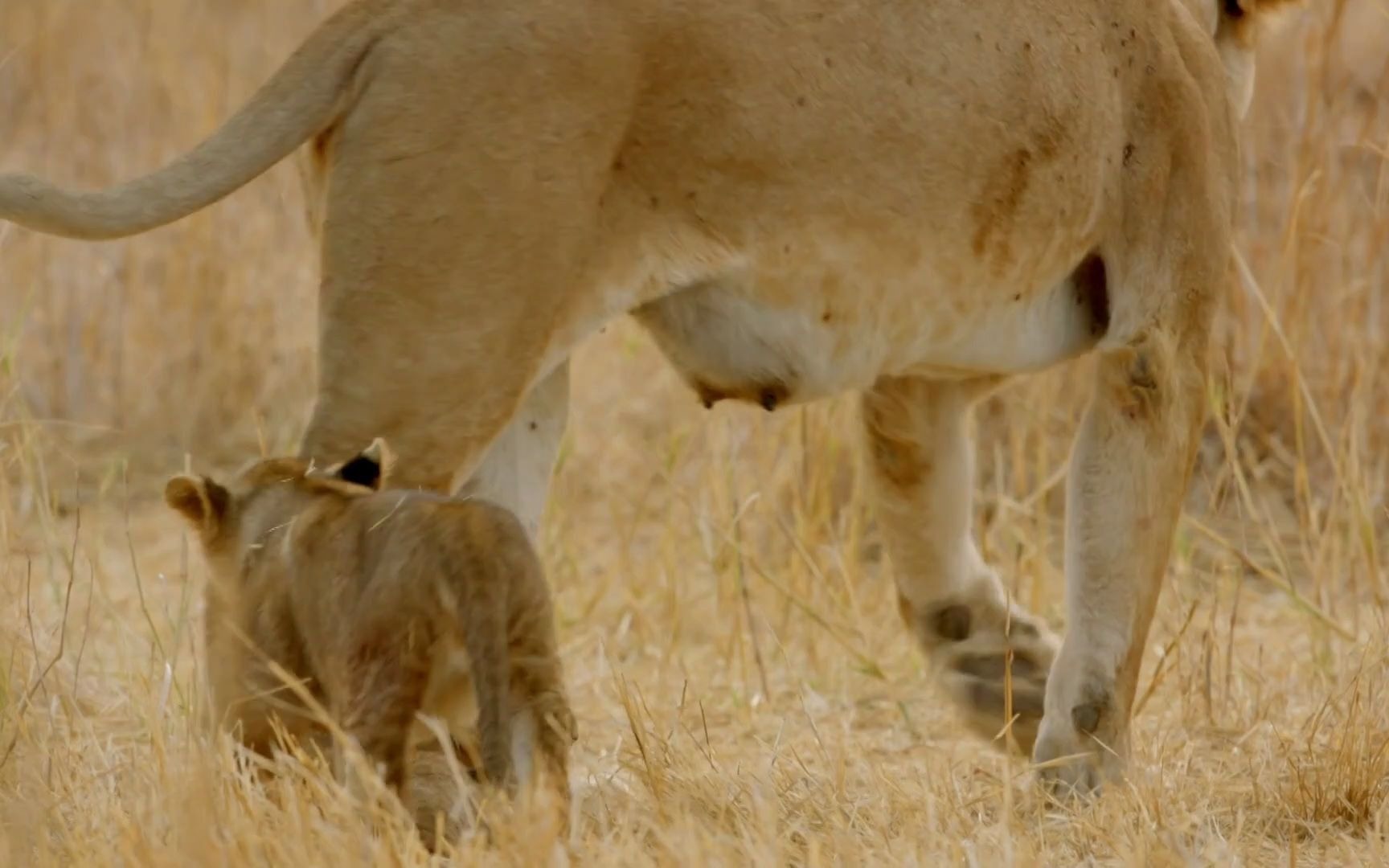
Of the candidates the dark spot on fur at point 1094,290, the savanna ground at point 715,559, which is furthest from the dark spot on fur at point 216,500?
the dark spot on fur at point 1094,290

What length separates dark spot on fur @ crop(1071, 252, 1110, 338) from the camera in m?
4.23

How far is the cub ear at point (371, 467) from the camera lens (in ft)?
10.7

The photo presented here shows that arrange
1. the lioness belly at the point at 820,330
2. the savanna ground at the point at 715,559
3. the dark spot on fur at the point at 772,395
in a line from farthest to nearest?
the dark spot on fur at the point at 772,395
the lioness belly at the point at 820,330
the savanna ground at the point at 715,559

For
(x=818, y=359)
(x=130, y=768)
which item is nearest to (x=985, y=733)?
(x=818, y=359)

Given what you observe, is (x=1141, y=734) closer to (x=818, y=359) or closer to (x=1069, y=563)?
(x=1069, y=563)

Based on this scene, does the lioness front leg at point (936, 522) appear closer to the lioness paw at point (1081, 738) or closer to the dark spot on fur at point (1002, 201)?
the lioness paw at point (1081, 738)

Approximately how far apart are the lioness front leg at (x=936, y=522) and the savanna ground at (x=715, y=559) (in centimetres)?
25

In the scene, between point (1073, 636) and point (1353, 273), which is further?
point (1353, 273)

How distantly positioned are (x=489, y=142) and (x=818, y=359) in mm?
735

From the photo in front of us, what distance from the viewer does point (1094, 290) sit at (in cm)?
427

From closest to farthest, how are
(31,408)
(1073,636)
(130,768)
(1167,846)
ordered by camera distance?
(1167,846) < (130,768) < (1073,636) < (31,408)

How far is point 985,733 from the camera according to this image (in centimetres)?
465

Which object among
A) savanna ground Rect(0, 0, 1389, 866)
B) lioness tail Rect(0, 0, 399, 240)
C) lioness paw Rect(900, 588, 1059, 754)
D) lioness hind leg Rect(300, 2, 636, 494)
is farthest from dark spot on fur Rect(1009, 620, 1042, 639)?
lioness tail Rect(0, 0, 399, 240)

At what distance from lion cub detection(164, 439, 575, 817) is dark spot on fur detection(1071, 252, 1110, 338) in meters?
1.44
